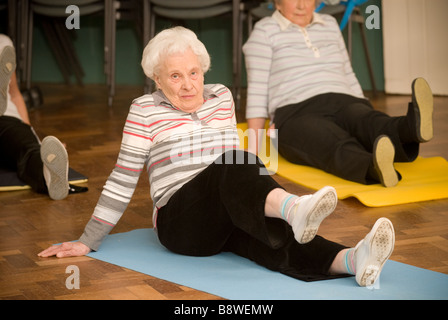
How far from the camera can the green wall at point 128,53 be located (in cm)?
581

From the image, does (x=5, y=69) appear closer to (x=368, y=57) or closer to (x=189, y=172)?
(x=189, y=172)

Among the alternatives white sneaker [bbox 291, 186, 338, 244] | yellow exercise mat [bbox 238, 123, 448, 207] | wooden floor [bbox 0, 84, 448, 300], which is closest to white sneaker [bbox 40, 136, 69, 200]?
wooden floor [bbox 0, 84, 448, 300]

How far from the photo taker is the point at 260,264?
7.27 ft

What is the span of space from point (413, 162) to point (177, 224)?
1.58 m

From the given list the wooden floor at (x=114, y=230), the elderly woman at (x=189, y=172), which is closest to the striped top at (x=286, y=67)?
the wooden floor at (x=114, y=230)

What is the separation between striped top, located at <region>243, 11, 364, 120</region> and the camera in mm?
3637

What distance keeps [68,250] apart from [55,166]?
2.33 feet

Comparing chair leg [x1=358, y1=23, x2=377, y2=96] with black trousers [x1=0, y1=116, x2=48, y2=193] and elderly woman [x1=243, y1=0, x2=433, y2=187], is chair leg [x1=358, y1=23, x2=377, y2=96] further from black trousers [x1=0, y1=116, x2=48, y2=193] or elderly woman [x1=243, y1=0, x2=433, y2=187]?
black trousers [x1=0, y1=116, x2=48, y2=193]

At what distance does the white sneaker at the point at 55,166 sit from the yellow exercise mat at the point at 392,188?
0.92 m

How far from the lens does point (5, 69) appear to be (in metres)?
3.27

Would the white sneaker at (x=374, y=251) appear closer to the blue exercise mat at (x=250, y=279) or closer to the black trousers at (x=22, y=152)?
the blue exercise mat at (x=250, y=279)

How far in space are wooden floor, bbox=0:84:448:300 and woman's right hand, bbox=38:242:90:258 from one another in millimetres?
17
